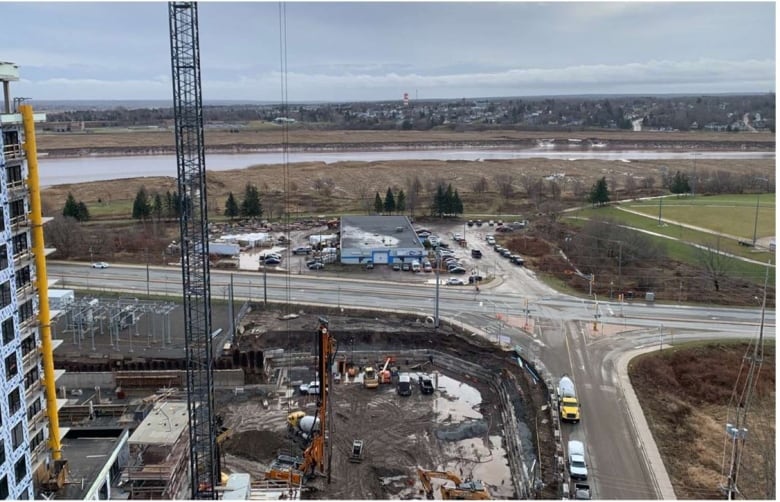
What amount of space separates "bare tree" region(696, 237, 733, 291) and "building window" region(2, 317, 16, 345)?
23.7 metres

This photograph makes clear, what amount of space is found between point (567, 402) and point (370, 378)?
5434 mm

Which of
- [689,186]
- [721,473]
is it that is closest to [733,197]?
[689,186]

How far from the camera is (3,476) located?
8.02 m

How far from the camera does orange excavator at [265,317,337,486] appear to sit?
13117 millimetres

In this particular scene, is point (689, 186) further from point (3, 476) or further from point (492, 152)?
point (3, 476)

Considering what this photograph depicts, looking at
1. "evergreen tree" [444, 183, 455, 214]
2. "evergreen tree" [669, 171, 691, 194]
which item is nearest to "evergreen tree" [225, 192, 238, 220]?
"evergreen tree" [444, 183, 455, 214]

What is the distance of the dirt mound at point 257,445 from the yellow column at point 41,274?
5.42m

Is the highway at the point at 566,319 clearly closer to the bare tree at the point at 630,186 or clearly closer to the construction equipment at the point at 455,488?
the construction equipment at the point at 455,488

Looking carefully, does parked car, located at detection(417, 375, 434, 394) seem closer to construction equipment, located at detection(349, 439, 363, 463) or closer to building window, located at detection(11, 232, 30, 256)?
construction equipment, located at detection(349, 439, 363, 463)

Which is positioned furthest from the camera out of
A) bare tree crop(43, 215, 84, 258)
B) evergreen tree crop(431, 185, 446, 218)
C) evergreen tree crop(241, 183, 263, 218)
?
evergreen tree crop(431, 185, 446, 218)

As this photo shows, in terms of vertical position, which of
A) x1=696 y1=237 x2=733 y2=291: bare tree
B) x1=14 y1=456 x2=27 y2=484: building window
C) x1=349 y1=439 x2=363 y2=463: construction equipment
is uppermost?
x1=14 y1=456 x2=27 y2=484: building window

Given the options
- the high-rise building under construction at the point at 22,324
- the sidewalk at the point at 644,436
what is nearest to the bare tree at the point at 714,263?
the sidewalk at the point at 644,436

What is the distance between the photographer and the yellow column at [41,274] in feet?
29.4

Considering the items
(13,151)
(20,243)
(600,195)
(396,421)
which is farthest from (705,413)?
(600,195)
